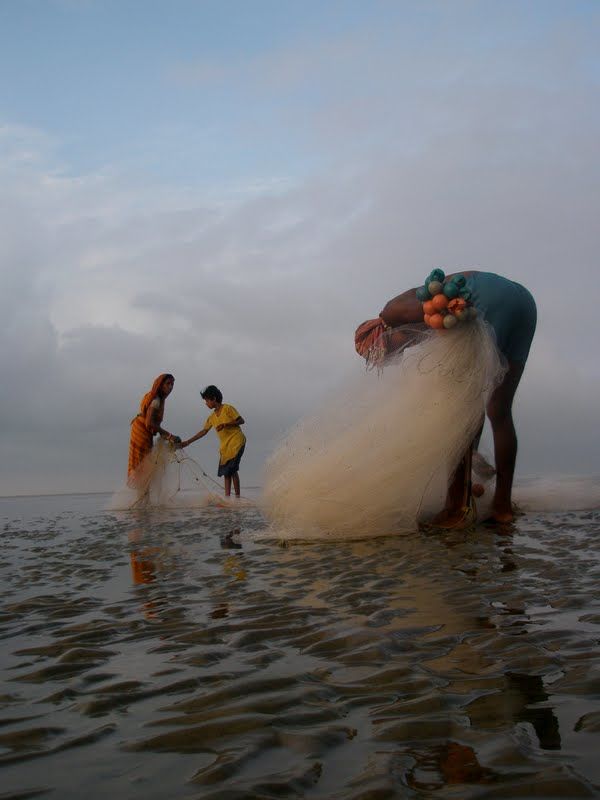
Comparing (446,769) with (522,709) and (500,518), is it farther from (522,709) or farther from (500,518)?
(500,518)

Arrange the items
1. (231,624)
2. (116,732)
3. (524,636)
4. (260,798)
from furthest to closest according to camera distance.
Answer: (231,624) → (524,636) → (116,732) → (260,798)

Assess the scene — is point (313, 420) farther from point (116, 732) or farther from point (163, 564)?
point (116, 732)

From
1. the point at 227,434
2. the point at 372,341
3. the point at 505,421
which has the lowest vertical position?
the point at 505,421

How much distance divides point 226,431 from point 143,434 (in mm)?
1632

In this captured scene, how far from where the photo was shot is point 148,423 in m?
10.7

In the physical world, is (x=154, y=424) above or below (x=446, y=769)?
above

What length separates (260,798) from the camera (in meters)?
1.13

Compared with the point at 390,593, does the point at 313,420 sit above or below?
above

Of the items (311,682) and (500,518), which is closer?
(311,682)

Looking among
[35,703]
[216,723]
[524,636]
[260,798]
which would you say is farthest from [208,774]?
[524,636]

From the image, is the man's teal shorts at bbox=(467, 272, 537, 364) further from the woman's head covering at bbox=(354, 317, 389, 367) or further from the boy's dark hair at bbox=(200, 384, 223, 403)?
the boy's dark hair at bbox=(200, 384, 223, 403)

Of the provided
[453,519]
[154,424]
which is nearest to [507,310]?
[453,519]

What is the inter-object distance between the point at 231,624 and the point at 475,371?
2.96 m

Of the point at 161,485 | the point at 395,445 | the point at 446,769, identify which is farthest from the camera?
the point at 161,485
